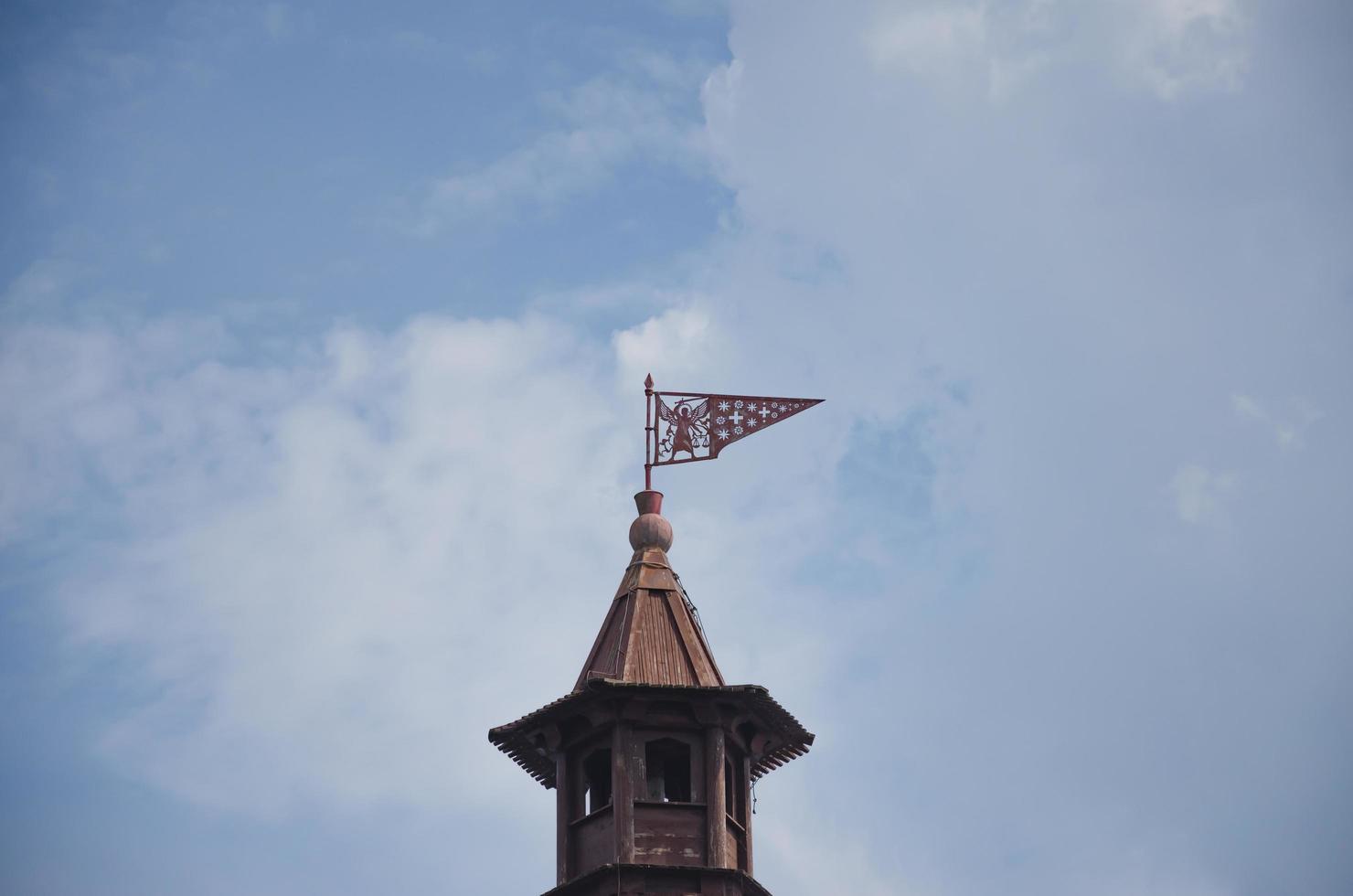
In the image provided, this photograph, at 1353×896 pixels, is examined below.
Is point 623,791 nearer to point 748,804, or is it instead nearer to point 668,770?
point 668,770

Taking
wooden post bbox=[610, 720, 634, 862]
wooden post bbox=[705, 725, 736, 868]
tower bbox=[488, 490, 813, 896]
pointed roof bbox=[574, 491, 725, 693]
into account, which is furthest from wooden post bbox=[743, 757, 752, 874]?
wooden post bbox=[610, 720, 634, 862]

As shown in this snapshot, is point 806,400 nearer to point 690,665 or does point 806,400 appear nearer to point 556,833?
point 690,665

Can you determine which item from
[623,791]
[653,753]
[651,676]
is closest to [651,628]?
[651,676]

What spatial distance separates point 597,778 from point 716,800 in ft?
9.00

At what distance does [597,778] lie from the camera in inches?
1489

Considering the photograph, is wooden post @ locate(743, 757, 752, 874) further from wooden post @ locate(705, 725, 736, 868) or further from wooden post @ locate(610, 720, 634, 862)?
wooden post @ locate(610, 720, 634, 862)

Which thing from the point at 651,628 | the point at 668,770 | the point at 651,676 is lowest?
the point at 668,770

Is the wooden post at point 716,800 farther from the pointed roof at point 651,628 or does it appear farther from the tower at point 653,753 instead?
the pointed roof at point 651,628

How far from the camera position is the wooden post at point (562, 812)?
36406 millimetres

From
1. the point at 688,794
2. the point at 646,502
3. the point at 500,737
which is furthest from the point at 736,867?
the point at 646,502

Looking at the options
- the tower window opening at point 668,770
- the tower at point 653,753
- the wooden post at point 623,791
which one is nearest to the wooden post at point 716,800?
the tower at point 653,753

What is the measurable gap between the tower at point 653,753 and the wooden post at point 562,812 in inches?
0.9

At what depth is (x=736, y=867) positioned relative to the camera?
36.4 meters

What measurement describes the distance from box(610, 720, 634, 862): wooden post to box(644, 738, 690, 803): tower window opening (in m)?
0.67
